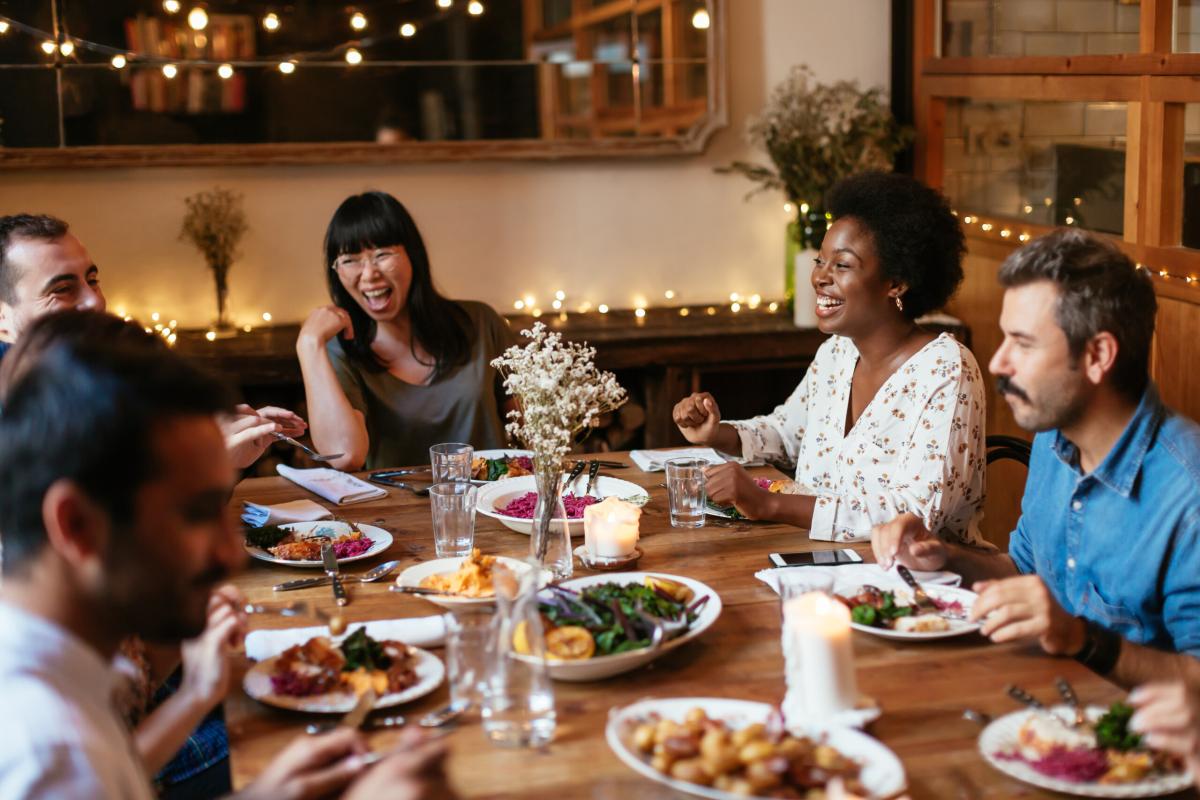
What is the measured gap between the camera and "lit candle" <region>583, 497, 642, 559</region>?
7.48 ft

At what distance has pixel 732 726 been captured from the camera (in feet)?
5.17

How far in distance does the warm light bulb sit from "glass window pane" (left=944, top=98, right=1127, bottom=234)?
2.55 metres

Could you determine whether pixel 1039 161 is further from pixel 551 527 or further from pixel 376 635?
pixel 376 635

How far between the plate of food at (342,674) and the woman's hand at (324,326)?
5.00 ft

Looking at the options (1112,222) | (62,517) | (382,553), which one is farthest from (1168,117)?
(62,517)

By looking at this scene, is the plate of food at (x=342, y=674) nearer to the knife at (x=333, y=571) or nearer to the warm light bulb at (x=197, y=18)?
the knife at (x=333, y=571)

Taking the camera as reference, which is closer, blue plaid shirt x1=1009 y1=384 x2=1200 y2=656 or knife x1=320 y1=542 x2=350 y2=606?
blue plaid shirt x1=1009 y1=384 x2=1200 y2=656

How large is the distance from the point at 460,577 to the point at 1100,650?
3.21 feet

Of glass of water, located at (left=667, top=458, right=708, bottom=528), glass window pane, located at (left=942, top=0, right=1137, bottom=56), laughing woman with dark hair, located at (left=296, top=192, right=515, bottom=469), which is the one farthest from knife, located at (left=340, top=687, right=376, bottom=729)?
glass window pane, located at (left=942, top=0, right=1137, bottom=56)

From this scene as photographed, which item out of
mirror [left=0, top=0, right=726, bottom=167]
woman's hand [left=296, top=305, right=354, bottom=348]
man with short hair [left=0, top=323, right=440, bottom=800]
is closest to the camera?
man with short hair [left=0, top=323, right=440, bottom=800]

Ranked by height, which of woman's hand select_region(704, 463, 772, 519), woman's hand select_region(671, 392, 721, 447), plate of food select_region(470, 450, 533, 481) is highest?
woman's hand select_region(671, 392, 721, 447)

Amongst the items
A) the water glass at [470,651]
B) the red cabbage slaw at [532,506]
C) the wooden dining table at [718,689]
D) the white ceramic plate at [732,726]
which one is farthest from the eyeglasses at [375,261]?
the white ceramic plate at [732,726]

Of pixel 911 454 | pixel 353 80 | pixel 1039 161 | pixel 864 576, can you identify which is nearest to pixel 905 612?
pixel 864 576

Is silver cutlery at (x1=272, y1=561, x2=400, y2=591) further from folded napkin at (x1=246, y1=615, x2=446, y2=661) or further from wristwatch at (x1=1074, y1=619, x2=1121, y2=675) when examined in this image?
wristwatch at (x1=1074, y1=619, x2=1121, y2=675)
